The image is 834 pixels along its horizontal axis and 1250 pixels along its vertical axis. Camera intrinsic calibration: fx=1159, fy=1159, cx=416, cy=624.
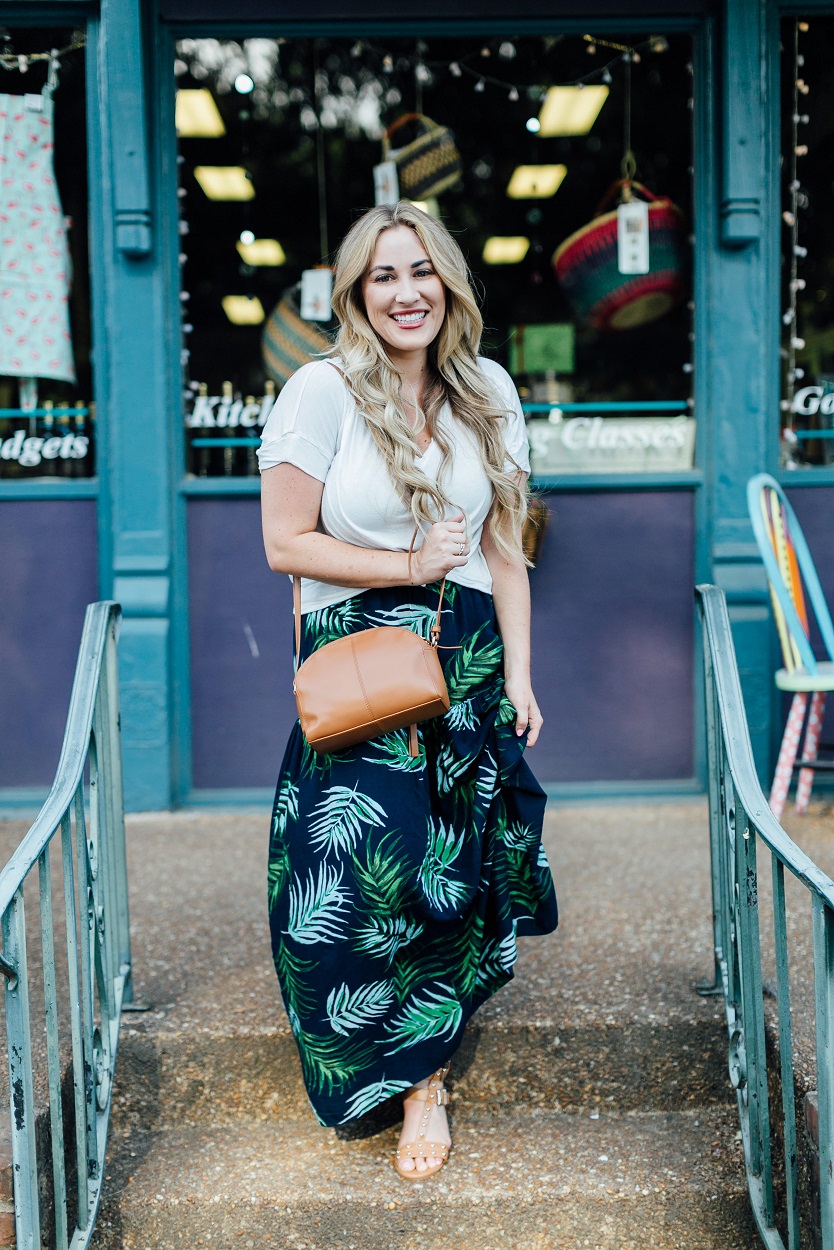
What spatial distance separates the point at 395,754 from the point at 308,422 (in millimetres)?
653

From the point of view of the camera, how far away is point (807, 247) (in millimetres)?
4250

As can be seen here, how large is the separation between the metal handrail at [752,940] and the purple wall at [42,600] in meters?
2.46

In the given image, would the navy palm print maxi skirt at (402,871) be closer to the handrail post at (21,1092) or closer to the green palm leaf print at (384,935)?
the green palm leaf print at (384,935)

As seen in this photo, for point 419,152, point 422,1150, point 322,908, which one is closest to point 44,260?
point 419,152

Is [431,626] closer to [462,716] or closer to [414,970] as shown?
[462,716]

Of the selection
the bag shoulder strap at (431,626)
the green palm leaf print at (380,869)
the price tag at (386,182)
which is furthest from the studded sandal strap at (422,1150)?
the price tag at (386,182)

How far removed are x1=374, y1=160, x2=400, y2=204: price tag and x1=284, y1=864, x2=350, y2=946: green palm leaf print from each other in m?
2.82

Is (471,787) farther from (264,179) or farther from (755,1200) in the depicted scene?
(264,179)

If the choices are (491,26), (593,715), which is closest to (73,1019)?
(593,715)

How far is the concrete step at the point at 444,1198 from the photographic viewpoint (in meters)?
2.27

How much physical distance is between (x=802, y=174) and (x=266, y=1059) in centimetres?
353

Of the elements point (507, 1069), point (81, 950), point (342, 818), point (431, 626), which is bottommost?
point (507, 1069)

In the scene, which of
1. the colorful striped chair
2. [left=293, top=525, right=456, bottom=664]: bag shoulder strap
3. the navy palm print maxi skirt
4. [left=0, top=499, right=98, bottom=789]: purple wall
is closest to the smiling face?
[left=293, top=525, right=456, bottom=664]: bag shoulder strap

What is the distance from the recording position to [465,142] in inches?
167
